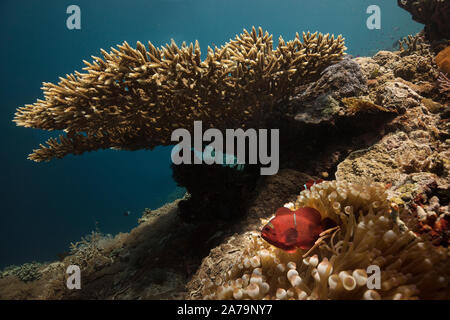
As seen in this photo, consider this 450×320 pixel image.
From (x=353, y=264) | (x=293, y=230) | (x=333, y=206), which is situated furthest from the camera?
(x=333, y=206)

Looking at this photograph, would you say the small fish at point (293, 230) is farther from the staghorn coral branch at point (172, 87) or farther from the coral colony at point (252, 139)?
the staghorn coral branch at point (172, 87)

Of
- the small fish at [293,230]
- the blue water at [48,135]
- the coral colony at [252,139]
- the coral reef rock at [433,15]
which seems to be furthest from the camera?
the blue water at [48,135]

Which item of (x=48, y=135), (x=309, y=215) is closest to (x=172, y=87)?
(x=309, y=215)

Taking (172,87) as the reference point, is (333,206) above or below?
below

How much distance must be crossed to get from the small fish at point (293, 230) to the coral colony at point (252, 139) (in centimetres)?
13

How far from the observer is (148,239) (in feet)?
16.6

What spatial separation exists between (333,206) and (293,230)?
0.48 meters

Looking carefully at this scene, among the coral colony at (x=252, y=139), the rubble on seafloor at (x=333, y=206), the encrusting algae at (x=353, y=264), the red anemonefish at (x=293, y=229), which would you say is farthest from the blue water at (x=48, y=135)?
the red anemonefish at (x=293, y=229)

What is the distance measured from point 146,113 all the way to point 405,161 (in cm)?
384

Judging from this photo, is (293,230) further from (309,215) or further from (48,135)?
(48,135)

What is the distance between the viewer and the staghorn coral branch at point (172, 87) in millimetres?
3367

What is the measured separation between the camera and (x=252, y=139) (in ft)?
14.2

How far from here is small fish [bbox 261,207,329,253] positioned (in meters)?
1.52
